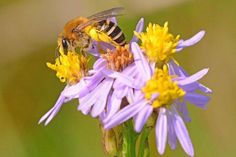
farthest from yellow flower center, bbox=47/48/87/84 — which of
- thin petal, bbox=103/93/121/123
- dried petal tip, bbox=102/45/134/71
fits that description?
thin petal, bbox=103/93/121/123

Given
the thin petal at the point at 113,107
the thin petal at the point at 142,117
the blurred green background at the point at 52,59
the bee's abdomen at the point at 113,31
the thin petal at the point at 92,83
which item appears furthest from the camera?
the blurred green background at the point at 52,59

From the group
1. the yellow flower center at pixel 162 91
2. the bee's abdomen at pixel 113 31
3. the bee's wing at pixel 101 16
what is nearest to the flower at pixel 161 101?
the yellow flower center at pixel 162 91

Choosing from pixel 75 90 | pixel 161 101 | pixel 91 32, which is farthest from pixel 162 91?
pixel 91 32

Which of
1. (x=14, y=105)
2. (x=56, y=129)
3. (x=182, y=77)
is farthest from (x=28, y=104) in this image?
(x=182, y=77)

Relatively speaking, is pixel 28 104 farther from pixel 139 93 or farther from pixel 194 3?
pixel 139 93

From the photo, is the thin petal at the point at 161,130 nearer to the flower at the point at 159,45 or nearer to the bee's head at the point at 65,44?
the flower at the point at 159,45

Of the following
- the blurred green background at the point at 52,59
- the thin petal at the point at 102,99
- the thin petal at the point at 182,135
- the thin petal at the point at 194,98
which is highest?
the thin petal at the point at 102,99
